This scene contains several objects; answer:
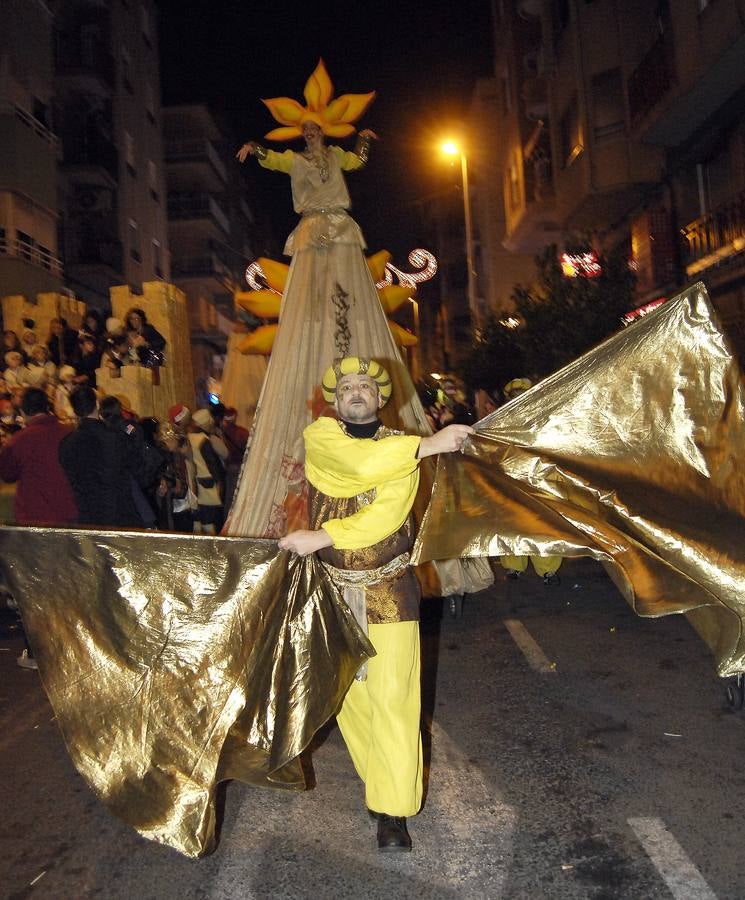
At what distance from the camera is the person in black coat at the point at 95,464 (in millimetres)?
6164

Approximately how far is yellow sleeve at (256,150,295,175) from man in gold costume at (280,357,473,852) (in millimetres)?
4804

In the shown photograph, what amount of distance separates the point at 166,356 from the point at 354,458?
9216 millimetres

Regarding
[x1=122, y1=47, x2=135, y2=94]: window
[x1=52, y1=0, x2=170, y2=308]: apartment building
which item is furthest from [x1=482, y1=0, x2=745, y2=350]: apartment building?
[x1=122, y1=47, x2=135, y2=94]: window

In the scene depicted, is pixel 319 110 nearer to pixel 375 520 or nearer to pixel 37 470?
pixel 37 470

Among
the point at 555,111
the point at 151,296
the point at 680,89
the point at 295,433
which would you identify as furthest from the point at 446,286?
the point at 295,433

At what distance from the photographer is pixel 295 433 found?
732 centimetres

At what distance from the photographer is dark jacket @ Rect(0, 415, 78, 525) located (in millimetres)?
6355

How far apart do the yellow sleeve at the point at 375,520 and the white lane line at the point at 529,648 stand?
293 cm

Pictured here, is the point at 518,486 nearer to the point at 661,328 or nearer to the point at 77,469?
the point at 661,328

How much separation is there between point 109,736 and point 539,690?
2906mm

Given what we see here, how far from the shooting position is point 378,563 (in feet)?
11.5

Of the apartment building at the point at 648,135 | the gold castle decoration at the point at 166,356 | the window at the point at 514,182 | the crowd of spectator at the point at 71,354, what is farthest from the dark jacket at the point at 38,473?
the window at the point at 514,182

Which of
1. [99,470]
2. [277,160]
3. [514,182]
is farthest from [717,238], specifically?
[514,182]

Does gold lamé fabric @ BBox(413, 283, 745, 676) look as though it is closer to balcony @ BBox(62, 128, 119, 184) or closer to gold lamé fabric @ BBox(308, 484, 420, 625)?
gold lamé fabric @ BBox(308, 484, 420, 625)
